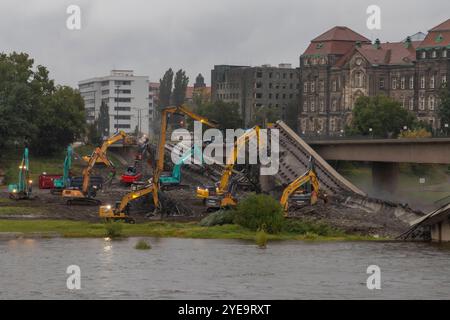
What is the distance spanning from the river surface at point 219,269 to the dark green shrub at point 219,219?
648 cm

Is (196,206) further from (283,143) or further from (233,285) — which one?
(233,285)

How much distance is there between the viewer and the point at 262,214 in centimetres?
9100


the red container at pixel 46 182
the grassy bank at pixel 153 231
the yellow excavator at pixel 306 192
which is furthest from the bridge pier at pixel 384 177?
the grassy bank at pixel 153 231

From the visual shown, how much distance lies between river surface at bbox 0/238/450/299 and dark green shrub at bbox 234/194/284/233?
4.57 meters

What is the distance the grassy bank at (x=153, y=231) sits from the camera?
8956cm

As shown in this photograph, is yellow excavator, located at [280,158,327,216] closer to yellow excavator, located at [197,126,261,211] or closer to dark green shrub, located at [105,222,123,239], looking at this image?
yellow excavator, located at [197,126,261,211]

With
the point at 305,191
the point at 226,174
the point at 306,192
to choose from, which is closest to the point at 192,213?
the point at 226,174

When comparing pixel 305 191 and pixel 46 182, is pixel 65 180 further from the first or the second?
pixel 305 191

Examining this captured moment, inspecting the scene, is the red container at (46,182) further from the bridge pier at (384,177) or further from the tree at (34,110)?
the bridge pier at (384,177)

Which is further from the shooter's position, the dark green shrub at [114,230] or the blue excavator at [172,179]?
the blue excavator at [172,179]

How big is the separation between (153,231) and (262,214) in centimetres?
783

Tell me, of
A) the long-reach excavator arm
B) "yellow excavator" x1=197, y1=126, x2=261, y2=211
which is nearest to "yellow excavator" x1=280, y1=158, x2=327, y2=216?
"yellow excavator" x1=197, y1=126, x2=261, y2=211

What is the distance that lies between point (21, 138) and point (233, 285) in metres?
95.8
